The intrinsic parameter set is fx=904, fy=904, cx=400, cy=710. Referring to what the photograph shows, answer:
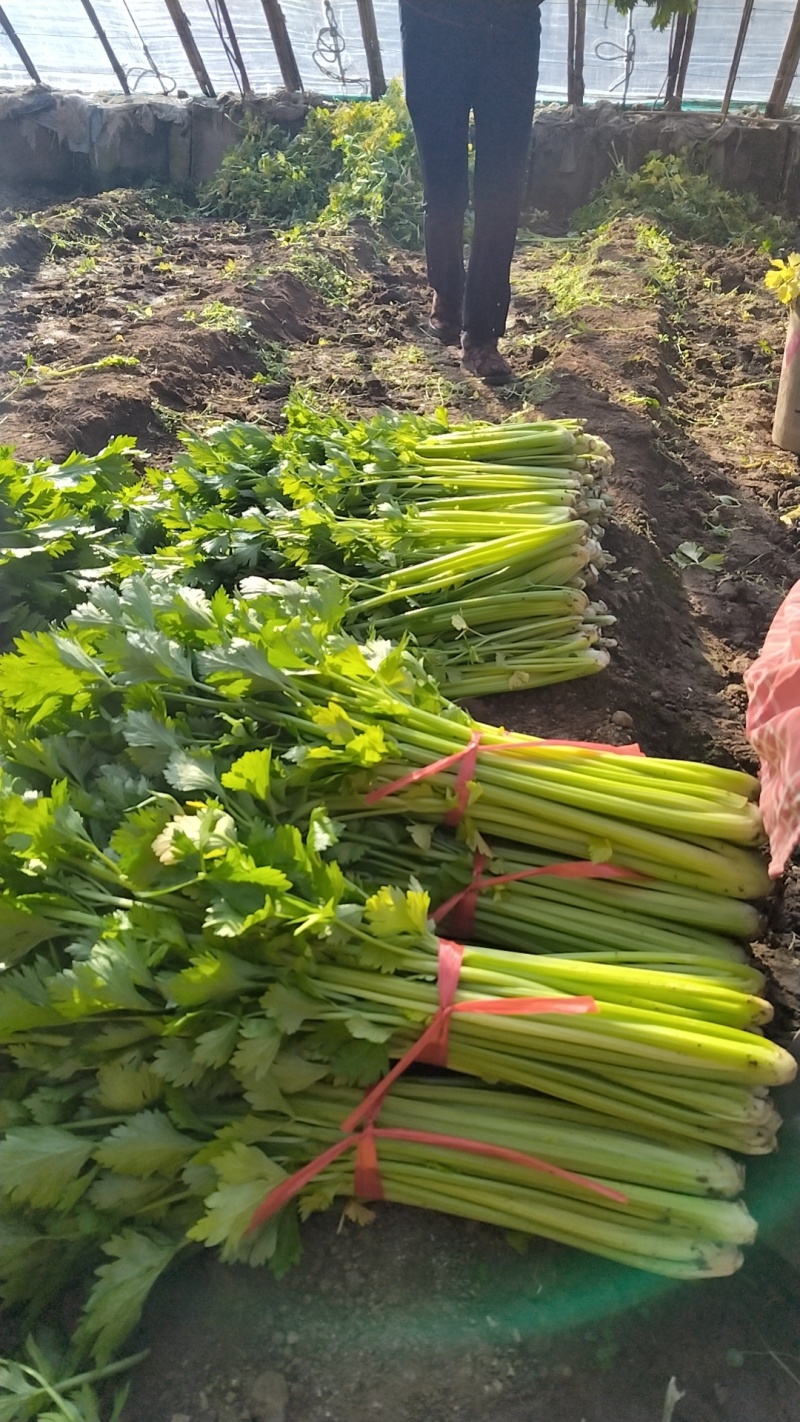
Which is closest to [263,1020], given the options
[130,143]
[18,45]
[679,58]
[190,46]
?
[679,58]

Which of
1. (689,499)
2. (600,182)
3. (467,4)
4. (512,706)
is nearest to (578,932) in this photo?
(512,706)

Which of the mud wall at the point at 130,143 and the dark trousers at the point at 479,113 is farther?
the mud wall at the point at 130,143

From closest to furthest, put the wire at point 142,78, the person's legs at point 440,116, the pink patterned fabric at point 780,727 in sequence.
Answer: the pink patterned fabric at point 780,727 < the person's legs at point 440,116 < the wire at point 142,78

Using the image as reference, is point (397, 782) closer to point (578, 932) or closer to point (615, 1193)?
point (578, 932)

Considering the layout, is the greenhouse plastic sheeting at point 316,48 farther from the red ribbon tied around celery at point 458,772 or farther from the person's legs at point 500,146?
the red ribbon tied around celery at point 458,772

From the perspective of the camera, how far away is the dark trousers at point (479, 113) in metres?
5.04

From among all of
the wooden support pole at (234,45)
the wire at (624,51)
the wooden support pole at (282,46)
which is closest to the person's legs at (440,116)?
the wire at (624,51)

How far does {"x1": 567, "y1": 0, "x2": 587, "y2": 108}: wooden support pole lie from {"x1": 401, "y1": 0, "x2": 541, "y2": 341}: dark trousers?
5939 mm

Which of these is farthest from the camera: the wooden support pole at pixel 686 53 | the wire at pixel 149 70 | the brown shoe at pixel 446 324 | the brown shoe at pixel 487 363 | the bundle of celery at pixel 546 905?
the wire at pixel 149 70

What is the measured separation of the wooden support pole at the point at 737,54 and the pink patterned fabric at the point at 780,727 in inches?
394

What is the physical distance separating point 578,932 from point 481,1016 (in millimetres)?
379

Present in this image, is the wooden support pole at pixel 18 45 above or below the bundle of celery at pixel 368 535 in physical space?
below

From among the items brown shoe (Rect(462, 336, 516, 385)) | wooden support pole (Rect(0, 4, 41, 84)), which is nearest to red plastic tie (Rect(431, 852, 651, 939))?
brown shoe (Rect(462, 336, 516, 385))

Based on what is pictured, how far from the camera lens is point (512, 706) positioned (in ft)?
9.91
